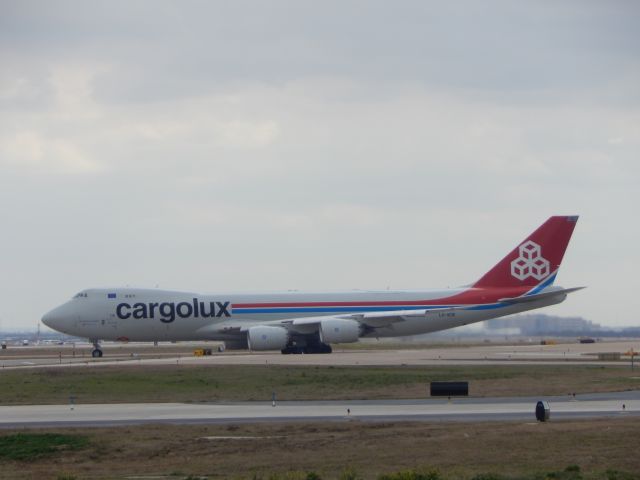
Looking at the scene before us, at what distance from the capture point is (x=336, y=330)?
69.5m

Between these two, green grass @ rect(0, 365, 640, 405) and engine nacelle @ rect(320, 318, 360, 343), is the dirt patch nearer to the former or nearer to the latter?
green grass @ rect(0, 365, 640, 405)

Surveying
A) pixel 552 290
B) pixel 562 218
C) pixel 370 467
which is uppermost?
pixel 562 218

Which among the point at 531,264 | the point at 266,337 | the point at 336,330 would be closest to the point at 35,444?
the point at 266,337

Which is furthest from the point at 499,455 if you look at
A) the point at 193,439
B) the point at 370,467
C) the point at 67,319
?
the point at 67,319

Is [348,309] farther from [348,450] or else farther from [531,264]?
[348,450]

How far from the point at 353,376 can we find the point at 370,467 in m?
23.7

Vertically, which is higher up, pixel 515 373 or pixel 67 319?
pixel 67 319

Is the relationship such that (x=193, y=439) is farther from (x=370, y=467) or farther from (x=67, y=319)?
(x=67, y=319)

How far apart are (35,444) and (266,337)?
1649 inches

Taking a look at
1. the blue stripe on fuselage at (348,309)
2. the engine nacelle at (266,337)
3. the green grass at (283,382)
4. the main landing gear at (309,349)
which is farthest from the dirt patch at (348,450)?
the blue stripe on fuselage at (348,309)

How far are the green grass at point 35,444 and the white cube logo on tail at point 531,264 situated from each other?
162 feet

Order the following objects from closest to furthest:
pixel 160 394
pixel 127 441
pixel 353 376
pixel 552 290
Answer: pixel 127 441, pixel 160 394, pixel 353 376, pixel 552 290

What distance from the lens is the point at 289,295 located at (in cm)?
7388

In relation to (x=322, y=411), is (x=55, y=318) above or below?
above
